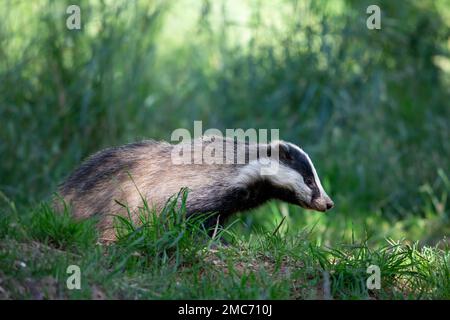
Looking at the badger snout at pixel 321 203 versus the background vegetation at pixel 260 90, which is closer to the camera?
the badger snout at pixel 321 203

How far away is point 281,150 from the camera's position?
5273mm

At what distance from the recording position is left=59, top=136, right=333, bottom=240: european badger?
4.95 meters

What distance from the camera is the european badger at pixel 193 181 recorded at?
4.95 m

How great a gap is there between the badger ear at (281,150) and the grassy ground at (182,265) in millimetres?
977

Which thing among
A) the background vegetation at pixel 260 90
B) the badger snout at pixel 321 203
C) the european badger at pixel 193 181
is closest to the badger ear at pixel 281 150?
the european badger at pixel 193 181

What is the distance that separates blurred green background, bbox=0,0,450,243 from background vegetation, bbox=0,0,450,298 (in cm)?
1

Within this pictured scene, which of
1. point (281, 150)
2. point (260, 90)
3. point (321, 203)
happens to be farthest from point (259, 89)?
point (321, 203)

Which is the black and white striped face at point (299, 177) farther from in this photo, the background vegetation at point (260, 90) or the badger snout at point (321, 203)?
the background vegetation at point (260, 90)

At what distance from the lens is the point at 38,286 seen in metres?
3.55

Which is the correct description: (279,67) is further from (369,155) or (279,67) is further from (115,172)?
(115,172)

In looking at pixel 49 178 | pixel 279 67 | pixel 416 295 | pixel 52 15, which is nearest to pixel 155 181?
pixel 416 295

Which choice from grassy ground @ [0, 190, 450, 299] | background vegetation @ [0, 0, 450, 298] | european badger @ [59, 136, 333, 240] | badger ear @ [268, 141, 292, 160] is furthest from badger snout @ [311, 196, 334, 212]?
background vegetation @ [0, 0, 450, 298]

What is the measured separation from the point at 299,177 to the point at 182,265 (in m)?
1.53

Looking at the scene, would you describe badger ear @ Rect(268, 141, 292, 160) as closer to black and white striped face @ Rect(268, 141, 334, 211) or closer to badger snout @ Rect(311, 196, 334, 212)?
black and white striped face @ Rect(268, 141, 334, 211)
